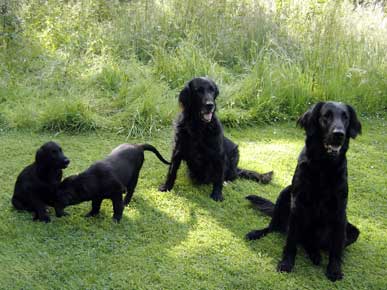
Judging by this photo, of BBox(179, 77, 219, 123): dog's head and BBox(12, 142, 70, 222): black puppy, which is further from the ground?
BBox(179, 77, 219, 123): dog's head

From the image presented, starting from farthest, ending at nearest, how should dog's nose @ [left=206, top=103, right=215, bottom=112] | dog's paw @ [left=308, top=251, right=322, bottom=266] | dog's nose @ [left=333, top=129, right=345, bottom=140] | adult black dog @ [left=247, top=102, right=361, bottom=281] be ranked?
dog's nose @ [left=206, top=103, right=215, bottom=112]
dog's paw @ [left=308, top=251, right=322, bottom=266]
adult black dog @ [left=247, top=102, right=361, bottom=281]
dog's nose @ [left=333, top=129, right=345, bottom=140]

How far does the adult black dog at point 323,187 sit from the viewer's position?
12.0 feet

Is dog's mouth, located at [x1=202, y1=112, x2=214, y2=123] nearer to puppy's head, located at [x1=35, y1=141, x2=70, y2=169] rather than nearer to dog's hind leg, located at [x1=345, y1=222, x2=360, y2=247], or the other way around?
puppy's head, located at [x1=35, y1=141, x2=70, y2=169]

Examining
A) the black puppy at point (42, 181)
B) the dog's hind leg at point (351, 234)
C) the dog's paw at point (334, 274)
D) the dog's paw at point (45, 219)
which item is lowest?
the dog's paw at point (334, 274)

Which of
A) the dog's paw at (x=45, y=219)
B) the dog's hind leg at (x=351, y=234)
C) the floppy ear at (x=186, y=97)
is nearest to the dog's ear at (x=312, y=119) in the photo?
the dog's hind leg at (x=351, y=234)

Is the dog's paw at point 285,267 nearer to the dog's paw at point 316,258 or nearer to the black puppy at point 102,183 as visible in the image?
the dog's paw at point 316,258

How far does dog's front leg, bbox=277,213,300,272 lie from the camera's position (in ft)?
12.7

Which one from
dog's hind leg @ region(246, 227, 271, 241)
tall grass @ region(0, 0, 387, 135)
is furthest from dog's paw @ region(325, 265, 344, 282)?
tall grass @ region(0, 0, 387, 135)

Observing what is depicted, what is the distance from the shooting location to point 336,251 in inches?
152

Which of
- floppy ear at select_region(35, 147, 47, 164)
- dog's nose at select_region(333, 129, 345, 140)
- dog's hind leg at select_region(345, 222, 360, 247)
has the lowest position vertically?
dog's hind leg at select_region(345, 222, 360, 247)

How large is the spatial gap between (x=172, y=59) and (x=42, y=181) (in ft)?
13.5

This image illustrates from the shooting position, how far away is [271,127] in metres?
7.23

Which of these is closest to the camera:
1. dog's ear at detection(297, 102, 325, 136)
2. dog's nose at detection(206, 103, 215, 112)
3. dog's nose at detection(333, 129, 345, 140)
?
dog's nose at detection(333, 129, 345, 140)

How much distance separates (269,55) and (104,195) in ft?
15.3
